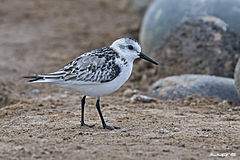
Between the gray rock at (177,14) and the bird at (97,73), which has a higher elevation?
the gray rock at (177,14)

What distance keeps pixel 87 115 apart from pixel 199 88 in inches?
99.7

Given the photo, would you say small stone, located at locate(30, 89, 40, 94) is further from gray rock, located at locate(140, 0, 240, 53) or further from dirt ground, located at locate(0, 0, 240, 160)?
gray rock, located at locate(140, 0, 240, 53)

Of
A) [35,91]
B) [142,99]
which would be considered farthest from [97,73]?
[35,91]

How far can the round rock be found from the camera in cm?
972

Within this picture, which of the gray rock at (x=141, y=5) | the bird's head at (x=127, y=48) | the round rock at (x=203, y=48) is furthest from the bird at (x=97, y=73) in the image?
the gray rock at (x=141, y=5)

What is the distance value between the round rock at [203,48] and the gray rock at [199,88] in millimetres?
606

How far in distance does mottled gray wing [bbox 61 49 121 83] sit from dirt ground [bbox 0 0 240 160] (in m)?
0.79

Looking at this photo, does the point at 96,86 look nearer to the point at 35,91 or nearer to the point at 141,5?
the point at 35,91

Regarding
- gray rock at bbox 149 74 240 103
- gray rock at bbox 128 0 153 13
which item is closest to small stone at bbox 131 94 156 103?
gray rock at bbox 149 74 240 103

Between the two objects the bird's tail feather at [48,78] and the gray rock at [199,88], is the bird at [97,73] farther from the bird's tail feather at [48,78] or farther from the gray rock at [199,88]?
the gray rock at [199,88]

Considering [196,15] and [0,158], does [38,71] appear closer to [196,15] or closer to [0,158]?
[196,15]

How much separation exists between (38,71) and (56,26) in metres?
4.52

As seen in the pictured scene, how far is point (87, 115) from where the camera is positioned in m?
7.84

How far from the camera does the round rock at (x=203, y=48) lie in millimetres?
9719
